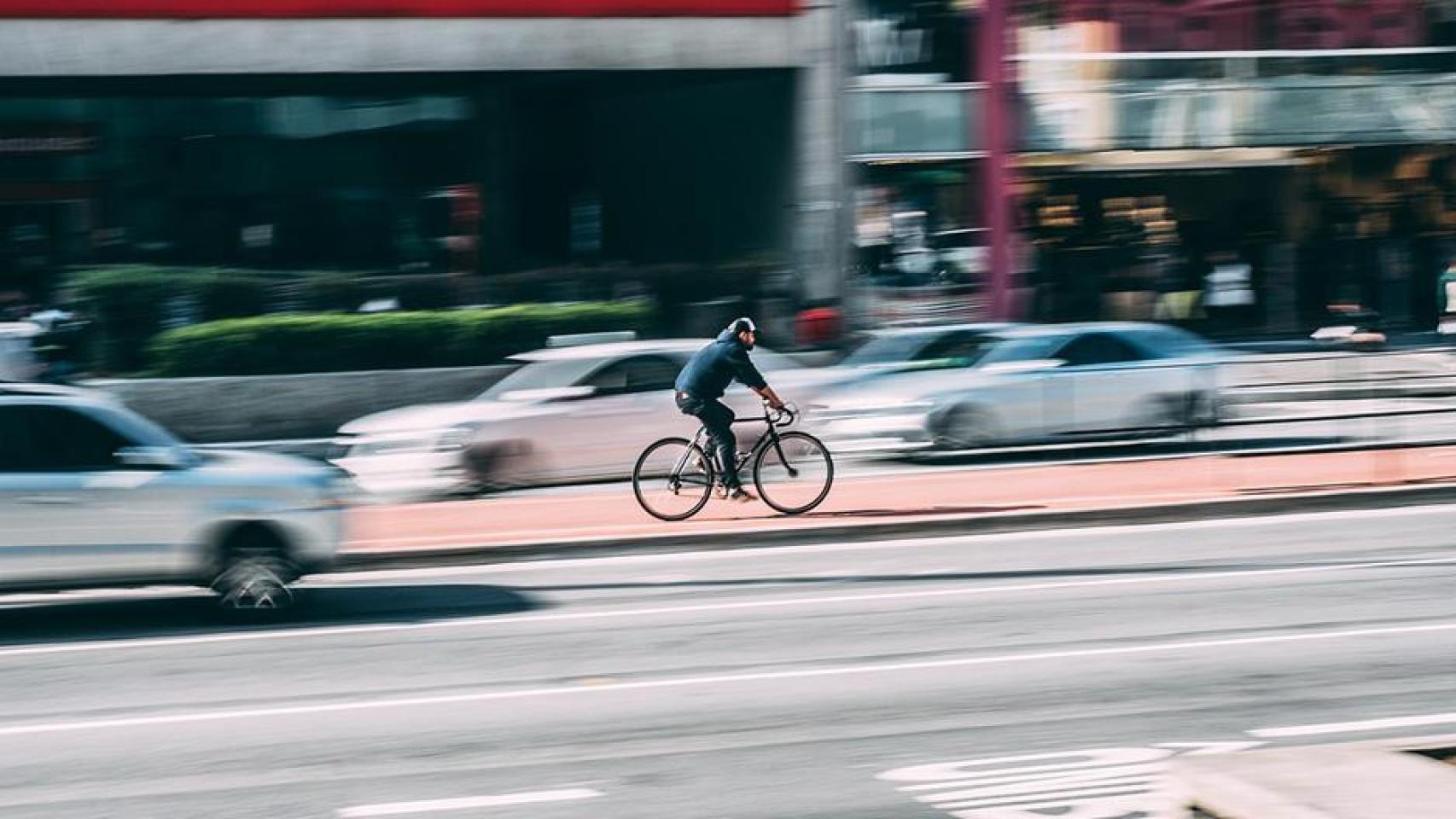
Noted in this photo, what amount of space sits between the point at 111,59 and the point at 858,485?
13.4 meters

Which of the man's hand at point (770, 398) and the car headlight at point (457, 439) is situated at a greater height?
the man's hand at point (770, 398)

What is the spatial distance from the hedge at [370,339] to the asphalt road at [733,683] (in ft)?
32.7

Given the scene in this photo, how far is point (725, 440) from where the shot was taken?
1611cm

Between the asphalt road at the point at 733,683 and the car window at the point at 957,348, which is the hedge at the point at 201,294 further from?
the asphalt road at the point at 733,683

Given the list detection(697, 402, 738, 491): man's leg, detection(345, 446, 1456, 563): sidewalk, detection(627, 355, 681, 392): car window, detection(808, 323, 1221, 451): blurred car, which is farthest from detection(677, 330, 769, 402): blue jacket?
detection(808, 323, 1221, 451): blurred car

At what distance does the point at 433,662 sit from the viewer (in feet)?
35.3

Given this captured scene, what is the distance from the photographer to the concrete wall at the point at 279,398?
Answer: 23.2 m

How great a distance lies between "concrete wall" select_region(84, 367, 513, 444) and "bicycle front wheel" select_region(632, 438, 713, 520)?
796 cm

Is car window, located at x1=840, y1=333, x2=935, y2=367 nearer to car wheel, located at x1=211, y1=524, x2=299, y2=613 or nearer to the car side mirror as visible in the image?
car wheel, located at x1=211, y1=524, x2=299, y2=613

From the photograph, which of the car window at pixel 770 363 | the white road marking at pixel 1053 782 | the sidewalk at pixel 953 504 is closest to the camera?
the white road marking at pixel 1053 782

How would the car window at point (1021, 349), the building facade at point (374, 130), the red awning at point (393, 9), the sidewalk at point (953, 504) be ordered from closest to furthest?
the sidewalk at point (953, 504) < the car window at point (1021, 349) < the red awning at point (393, 9) < the building facade at point (374, 130)

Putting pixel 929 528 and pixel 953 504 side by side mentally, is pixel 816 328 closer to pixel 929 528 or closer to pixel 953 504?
pixel 953 504

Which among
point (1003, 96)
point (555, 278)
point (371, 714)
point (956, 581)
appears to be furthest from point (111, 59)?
point (371, 714)

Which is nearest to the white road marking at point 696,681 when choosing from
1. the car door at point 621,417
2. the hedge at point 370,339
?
the car door at point 621,417
